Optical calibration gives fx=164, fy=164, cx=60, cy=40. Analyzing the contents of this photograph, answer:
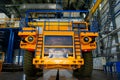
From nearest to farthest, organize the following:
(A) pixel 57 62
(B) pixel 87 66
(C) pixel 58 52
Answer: (A) pixel 57 62 < (C) pixel 58 52 < (B) pixel 87 66

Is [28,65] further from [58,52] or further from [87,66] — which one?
[87,66]

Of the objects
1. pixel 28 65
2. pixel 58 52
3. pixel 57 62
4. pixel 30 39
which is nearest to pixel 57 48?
pixel 58 52

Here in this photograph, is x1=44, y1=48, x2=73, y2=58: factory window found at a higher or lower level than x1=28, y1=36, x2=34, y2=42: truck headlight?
lower

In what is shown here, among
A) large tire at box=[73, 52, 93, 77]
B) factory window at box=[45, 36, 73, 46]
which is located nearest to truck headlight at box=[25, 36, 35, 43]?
factory window at box=[45, 36, 73, 46]

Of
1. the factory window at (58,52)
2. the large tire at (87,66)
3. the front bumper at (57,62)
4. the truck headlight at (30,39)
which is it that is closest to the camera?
the front bumper at (57,62)

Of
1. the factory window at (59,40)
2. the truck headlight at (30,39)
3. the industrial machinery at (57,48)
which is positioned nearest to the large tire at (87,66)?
the industrial machinery at (57,48)

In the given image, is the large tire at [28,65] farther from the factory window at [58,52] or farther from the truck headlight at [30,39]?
the factory window at [58,52]

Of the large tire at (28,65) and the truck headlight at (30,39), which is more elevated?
the truck headlight at (30,39)

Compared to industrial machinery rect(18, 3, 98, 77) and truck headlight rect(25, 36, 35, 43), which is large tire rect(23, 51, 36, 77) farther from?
truck headlight rect(25, 36, 35, 43)

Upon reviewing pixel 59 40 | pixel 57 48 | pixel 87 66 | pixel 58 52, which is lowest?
pixel 87 66

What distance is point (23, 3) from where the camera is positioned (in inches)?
634

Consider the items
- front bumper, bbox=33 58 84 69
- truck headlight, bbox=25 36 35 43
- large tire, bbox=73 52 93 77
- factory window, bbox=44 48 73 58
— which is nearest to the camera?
front bumper, bbox=33 58 84 69

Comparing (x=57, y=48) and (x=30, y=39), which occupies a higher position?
(x=30, y=39)

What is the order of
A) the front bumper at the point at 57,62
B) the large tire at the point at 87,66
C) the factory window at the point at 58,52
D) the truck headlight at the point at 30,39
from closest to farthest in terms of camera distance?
the front bumper at the point at 57,62, the factory window at the point at 58,52, the truck headlight at the point at 30,39, the large tire at the point at 87,66
